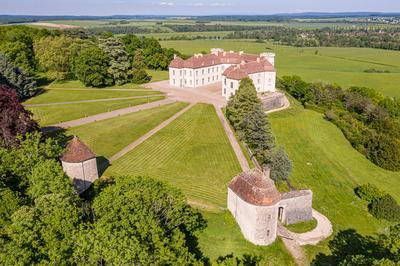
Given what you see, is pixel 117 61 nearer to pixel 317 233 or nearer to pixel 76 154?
pixel 76 154

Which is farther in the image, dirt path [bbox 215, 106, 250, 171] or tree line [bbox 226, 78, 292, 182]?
dirt path [bbox 215, 106, 250, 171]

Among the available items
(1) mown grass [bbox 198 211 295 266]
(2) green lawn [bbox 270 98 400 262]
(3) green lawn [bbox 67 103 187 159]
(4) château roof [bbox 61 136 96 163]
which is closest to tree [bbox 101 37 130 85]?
(3) green lawn [bbox 67 103 187 159]

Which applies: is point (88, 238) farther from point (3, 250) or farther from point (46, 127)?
point (46, 127)

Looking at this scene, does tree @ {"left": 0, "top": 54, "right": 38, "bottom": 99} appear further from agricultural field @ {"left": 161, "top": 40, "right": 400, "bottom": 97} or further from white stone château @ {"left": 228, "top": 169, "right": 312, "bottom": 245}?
agricultural field @ {"left": 161, "top": 40, "right": 400, "bottom": 97}

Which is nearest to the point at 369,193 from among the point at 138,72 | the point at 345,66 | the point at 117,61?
the point at 138,72

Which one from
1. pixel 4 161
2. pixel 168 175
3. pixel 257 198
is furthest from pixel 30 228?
pixel 168 175
